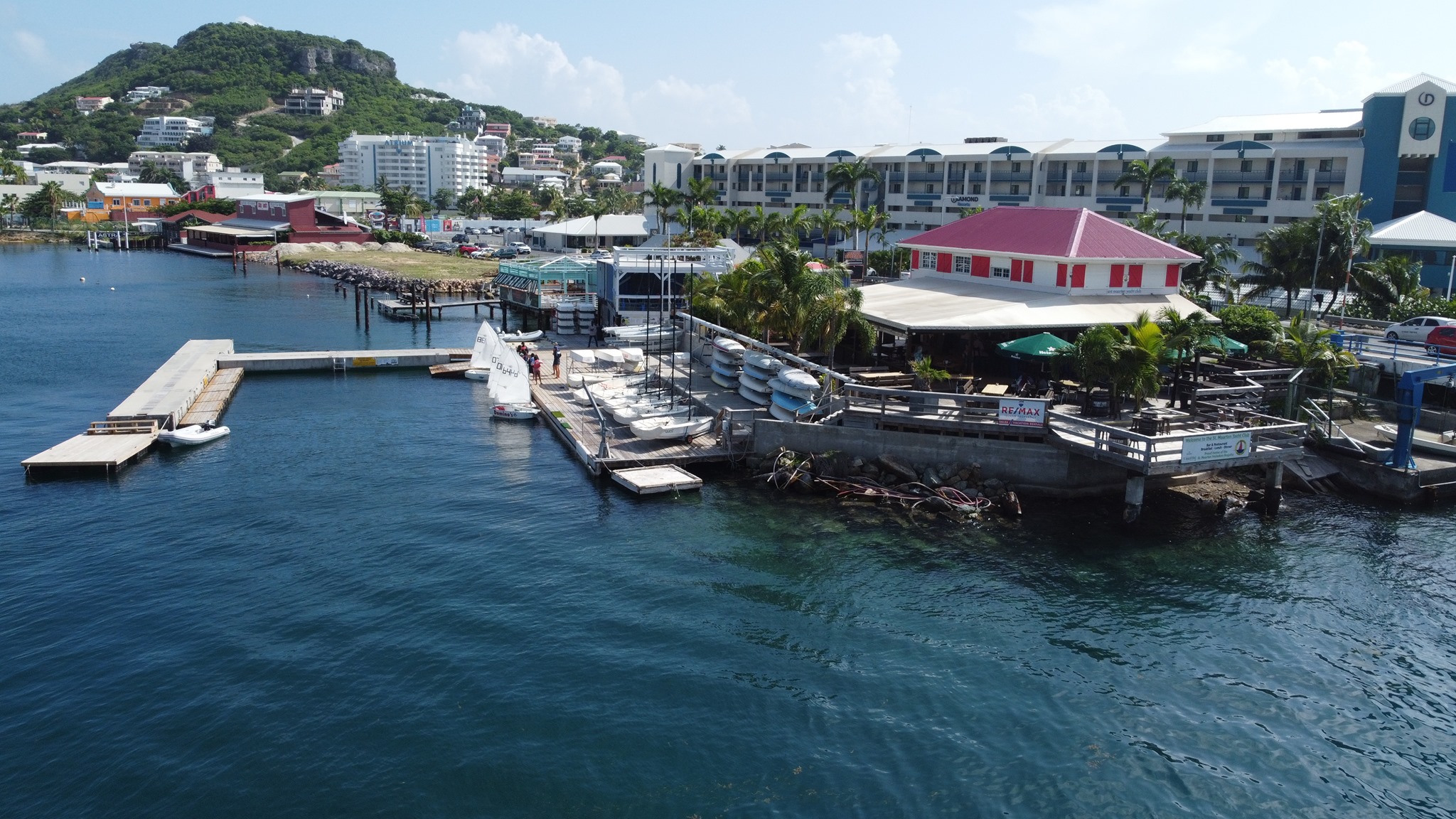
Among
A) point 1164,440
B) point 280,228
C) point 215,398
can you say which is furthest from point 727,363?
point 280,228

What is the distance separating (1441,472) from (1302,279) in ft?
76.6

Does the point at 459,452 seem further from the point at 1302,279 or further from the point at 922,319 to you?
the point at 1302,279

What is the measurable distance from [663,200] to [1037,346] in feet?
232

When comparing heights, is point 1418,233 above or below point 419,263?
above

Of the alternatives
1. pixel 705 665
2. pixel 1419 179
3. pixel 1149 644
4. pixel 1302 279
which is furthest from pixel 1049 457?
pixel 1419 179

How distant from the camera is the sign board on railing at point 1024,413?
33125mm

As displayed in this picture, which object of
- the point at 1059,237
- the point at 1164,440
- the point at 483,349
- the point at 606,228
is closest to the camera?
the point at 1164,440

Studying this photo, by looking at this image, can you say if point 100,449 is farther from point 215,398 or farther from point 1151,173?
point 1151,173

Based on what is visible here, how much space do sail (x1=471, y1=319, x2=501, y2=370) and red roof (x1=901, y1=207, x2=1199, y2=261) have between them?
78.7 ft

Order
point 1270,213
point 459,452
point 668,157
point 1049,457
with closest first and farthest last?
point 1049,457 < point 459,452 < point 1270,213 < point 668,157

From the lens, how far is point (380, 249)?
144m

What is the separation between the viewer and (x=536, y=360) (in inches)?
2055

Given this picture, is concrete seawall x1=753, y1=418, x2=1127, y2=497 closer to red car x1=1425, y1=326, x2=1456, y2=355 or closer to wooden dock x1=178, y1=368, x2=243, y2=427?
red car x1=1425, y1=326, x2=1456, y2=355

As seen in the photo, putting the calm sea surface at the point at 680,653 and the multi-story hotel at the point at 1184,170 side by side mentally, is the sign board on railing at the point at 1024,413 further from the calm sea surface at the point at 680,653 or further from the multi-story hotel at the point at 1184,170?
the multi-story hotel at the point at 1184,170
